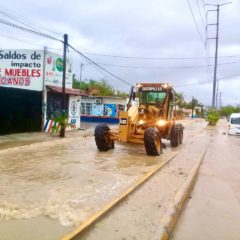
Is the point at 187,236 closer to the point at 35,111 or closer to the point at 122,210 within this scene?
the point at 122,210

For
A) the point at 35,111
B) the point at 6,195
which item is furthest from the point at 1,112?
the point at 6,195

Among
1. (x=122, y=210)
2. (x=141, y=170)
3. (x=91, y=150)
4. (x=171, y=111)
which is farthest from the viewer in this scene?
(x=171, y=111)

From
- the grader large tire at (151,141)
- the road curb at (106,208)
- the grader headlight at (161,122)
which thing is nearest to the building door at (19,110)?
the grader headlight at (161,122)

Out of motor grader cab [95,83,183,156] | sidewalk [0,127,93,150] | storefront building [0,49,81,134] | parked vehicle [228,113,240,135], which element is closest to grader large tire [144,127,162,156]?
motor grader cab [95,83,183,156]

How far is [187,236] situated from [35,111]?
22310 mm

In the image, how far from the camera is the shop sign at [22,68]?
28.8m

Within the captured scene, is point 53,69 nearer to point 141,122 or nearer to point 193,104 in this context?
point 141,122

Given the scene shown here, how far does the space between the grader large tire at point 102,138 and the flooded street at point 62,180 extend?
324 millimetres

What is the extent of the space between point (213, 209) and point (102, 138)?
9924mm

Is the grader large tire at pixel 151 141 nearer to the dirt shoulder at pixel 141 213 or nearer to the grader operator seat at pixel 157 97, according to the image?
the grader operator seat at pixel 157 97

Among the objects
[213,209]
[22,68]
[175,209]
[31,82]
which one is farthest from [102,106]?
[175,209]

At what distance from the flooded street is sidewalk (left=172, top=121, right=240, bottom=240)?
1.56 meters

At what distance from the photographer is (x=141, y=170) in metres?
13.7

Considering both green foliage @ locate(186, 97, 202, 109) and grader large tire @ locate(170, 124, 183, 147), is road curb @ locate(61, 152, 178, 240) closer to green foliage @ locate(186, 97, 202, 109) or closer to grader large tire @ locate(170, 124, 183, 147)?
grader large tire @ locate(170, 124, 183, 147)
